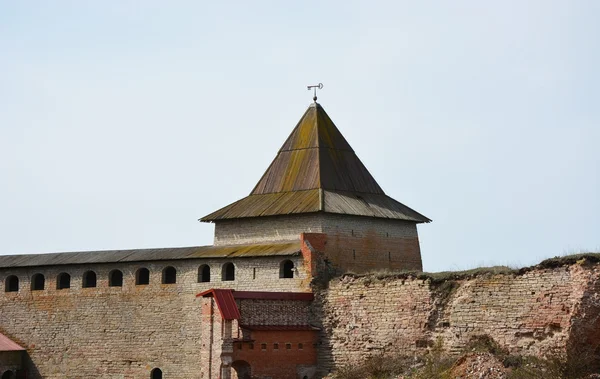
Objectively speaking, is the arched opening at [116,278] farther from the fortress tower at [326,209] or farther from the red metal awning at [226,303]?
the red metal awning at [226,303]

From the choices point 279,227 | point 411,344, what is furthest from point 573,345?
point 279,227

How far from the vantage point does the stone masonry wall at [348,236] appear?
35.4 meters

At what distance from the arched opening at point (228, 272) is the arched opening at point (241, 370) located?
5.16 m

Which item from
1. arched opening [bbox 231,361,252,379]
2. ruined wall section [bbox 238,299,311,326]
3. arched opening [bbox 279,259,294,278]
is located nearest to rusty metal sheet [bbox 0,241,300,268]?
arched opening [bbox 279,259,294,278]

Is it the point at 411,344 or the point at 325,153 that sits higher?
the point at 325,153

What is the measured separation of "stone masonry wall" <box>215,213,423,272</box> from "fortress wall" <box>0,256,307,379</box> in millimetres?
1650

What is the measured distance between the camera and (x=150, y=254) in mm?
37875

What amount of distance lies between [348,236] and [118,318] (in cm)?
858

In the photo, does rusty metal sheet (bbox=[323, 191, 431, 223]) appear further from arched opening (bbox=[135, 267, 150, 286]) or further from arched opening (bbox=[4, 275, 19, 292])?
arched opening (bbox=[4, 275, 19, 292])

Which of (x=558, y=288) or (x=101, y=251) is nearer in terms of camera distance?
(x=558, y=288)

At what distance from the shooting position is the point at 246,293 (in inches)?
1249

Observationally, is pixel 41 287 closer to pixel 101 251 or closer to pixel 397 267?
pixel 101 251

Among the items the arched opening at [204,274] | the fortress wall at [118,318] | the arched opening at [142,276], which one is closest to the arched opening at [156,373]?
the fortress wall at [118,318]

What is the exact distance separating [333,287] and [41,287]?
42.5 feet
